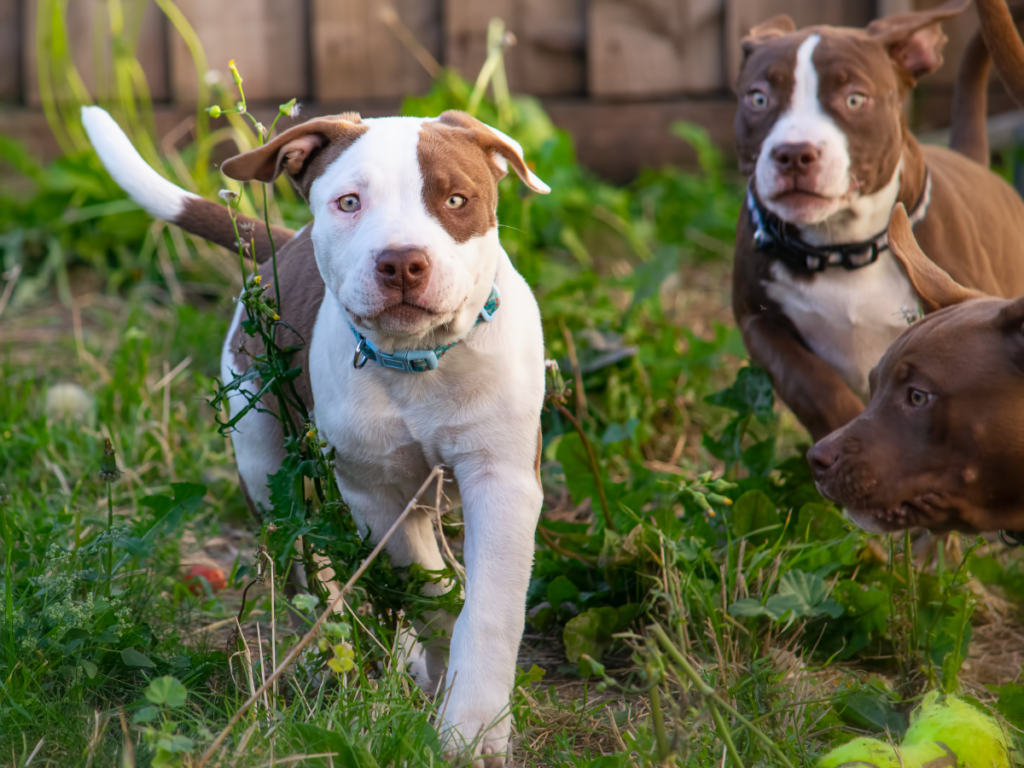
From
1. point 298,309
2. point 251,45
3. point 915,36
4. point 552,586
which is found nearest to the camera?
point 298,309

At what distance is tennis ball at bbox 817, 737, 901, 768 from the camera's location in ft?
6.29

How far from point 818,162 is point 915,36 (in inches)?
25.1

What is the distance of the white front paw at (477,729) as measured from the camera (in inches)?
82.7

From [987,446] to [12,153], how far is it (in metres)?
4.99

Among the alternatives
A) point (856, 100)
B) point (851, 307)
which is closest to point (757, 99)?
point (856, 100)

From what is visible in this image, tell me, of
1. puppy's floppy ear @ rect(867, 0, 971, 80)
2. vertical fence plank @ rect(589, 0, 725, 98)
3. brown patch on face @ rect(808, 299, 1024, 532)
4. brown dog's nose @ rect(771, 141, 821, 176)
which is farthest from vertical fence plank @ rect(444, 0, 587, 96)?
brown patch on face @ rect(808, 299, 1024, 532)

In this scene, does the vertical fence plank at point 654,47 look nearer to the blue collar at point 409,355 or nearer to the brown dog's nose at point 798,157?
the brown dog's nose at point 798,157

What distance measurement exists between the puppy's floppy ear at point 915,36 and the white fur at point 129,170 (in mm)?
1960

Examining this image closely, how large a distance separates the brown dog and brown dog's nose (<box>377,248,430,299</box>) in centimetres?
93

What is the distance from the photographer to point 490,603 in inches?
86.7

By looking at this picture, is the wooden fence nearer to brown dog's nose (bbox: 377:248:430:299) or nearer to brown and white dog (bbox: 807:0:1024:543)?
brown and white dog (bbox: 807:0:1024:543)

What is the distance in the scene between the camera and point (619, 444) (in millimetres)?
3650

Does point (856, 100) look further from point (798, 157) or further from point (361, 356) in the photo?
point (361, 356)

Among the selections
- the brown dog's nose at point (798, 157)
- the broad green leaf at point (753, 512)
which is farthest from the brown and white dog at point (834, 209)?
the broad green leaf at point (753, 512)
